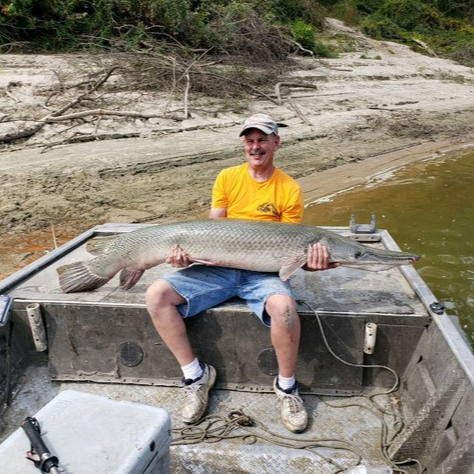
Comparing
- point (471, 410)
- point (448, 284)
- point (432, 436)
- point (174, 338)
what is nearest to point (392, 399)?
point (432, 436)

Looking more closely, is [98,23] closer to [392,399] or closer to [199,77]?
[199,77]

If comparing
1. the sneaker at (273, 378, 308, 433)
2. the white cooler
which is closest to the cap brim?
the sneaker at (273, 378, 308, 433)

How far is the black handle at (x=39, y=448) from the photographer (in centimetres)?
197

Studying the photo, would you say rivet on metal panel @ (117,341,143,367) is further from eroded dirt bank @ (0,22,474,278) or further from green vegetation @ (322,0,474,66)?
green vegetation @ (322,0,474,66)

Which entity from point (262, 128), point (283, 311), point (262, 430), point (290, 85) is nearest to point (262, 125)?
point (262, 128)

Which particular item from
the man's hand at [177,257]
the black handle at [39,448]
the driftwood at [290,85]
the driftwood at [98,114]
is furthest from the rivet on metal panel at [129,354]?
the driftwood at [290,85]

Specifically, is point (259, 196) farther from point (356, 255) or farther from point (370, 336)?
point (370, 336)

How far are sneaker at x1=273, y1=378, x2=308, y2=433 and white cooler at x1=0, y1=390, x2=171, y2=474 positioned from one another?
3.76 feet

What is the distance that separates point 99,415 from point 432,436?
6.16 ft

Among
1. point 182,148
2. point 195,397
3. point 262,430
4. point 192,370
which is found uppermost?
point 192,370

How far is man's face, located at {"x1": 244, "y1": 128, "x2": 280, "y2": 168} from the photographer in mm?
3672

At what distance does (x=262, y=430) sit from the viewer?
133 inches

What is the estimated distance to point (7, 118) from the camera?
10.1m

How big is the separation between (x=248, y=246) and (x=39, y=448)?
185 cm
